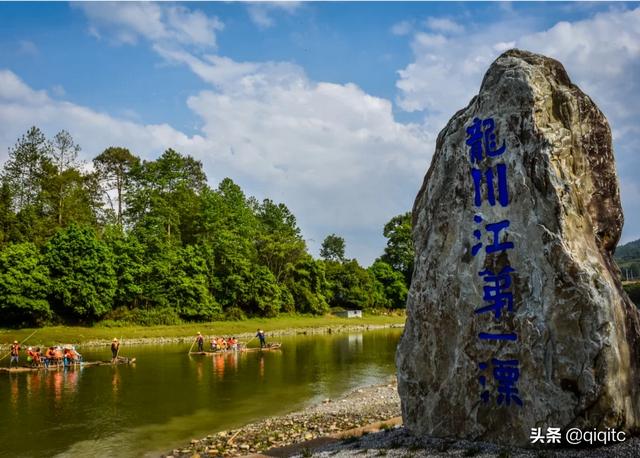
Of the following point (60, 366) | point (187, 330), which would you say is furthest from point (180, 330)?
point (60, 366)

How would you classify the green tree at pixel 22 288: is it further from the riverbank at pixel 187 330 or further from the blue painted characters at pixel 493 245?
the blue painted characters at pixel 493 245

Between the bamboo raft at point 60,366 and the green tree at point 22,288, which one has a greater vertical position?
the green tree at point 22,288

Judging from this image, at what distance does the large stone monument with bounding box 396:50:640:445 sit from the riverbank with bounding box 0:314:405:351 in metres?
39.4

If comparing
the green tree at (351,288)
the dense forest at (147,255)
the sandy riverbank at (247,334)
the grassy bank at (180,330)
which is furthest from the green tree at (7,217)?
the green tree at (351,288)

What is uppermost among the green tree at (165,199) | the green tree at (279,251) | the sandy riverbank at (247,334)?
the green tree at (165,199)

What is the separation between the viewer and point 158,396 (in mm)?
23281

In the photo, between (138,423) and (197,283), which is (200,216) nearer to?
(197,283)

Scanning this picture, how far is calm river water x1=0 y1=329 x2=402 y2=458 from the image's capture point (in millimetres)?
16781

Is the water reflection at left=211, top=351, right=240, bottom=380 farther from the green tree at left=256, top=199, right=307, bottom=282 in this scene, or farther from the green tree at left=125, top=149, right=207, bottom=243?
the green tree at left=256, top=199, right=307, bottom=282

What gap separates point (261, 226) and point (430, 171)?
71828 mm

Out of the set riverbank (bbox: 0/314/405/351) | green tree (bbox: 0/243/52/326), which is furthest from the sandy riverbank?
green tree (bbox: 0/243/52/326)

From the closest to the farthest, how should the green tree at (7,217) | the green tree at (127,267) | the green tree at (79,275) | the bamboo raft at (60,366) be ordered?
the bamboo raft at (60,366), the green tree at (79,275), the green tree at (7,217), the green tree at (127,267)

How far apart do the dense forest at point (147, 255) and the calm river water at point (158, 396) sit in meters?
12.2

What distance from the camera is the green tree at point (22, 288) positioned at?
1762 inches
